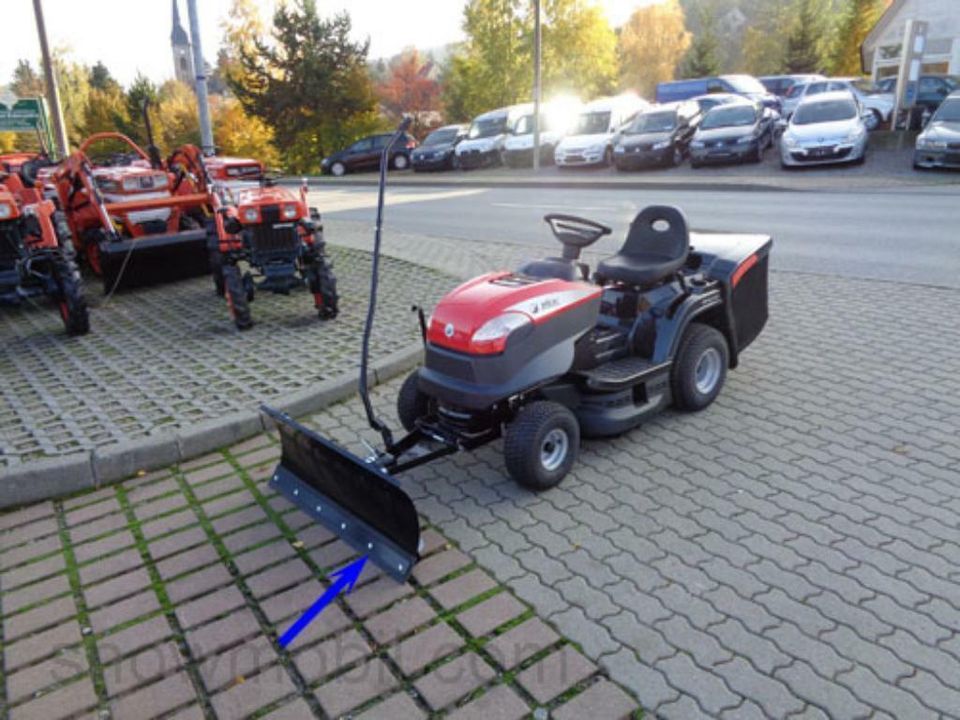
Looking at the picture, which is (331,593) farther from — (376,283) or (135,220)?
(135,220)

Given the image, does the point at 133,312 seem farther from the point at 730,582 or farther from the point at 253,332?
the point at 730,582

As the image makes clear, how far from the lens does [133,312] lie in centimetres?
762

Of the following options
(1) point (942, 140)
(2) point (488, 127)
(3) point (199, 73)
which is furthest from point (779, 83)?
(3) point (199, 73)

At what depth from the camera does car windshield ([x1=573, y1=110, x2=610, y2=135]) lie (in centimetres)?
2267

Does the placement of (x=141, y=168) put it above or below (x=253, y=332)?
above

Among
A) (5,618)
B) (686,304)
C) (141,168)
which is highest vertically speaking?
(141,168)

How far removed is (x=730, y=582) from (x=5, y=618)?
3.03 meters

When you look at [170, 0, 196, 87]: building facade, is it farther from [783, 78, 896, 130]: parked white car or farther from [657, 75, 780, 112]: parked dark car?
[783, 78, 896, 130]: parked white car

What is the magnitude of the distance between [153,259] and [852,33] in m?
48.3

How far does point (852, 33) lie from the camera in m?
44.6

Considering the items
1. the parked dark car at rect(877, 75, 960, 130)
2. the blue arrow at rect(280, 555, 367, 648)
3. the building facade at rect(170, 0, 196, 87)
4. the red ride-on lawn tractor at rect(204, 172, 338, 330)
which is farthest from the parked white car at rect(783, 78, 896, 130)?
the building facade at rect(170, 0, 196, 87)

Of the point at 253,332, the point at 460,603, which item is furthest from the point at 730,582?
the point at 253,332

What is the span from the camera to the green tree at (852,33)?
4331cm

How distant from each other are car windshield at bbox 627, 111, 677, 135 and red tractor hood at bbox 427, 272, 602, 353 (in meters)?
18.4
